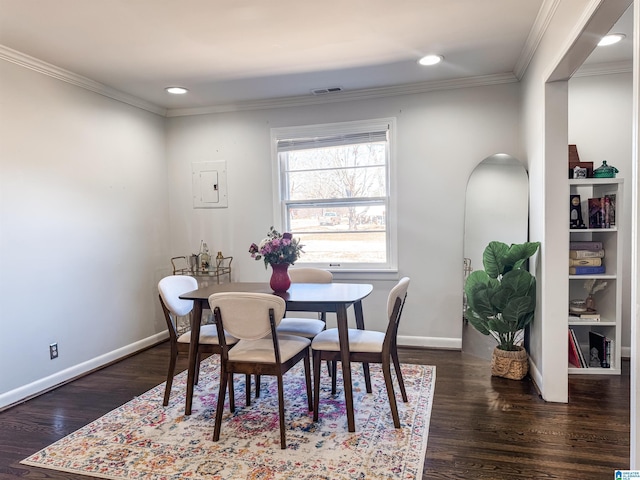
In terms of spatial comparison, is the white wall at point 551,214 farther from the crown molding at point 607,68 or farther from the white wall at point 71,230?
the white wall at point 71,230

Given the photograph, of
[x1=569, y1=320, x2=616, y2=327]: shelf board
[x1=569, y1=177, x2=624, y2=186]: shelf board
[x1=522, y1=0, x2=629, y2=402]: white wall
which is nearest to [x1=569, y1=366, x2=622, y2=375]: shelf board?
[x1=569, y1=320, x2=616, y2=327]: shelf board

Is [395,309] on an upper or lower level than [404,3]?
lower

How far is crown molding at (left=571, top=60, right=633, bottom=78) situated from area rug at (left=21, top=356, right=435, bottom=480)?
3094 millimetres

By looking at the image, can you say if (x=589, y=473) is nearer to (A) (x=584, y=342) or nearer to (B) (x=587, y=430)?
(B) (x=587, y=430)

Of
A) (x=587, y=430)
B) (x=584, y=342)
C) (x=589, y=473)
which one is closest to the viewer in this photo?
(x=589, y=473)

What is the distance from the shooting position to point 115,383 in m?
3.37

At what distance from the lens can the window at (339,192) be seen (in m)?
4.19

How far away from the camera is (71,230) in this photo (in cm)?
351

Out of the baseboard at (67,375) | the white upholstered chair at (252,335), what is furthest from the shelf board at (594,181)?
the baseboard at (67,375)

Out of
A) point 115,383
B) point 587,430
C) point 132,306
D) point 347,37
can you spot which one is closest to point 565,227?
point 587,430

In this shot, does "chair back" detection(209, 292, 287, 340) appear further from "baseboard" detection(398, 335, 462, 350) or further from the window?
"baseboard" detection(398, 335, 462, 350)

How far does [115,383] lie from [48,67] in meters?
2.58

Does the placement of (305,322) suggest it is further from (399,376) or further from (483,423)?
(483,423)

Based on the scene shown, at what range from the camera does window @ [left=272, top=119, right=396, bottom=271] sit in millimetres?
4191
